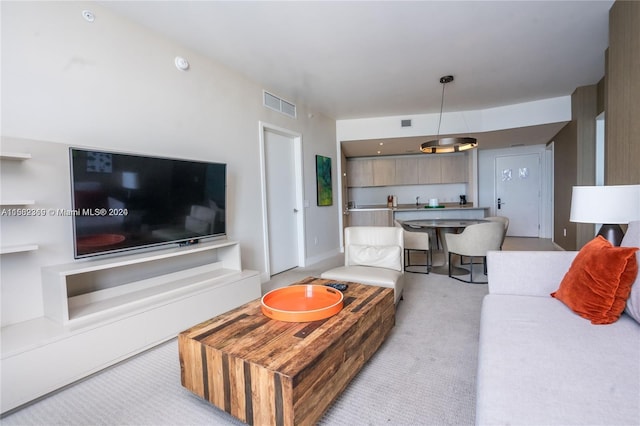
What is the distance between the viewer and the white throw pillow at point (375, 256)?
3014 millimetres

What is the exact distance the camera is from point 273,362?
4.11 feet

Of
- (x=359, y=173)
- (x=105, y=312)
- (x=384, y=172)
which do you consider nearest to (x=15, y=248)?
(x=105, y=312)

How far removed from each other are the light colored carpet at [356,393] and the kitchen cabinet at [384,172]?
5159mm

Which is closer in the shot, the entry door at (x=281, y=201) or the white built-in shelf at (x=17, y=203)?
the white built-in shelf at (x=17, y=203)

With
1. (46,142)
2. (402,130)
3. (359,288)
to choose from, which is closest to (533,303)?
(359,288)

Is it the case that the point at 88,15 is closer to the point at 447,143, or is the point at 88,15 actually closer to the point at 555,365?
→ the point at 555,365

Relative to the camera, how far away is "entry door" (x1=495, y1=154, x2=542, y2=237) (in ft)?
22.5

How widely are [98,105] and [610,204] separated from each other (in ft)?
12.0

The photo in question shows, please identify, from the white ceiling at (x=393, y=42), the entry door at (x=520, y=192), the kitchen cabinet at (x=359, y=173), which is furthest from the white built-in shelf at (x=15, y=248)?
the entry door at (x=520, y=192)

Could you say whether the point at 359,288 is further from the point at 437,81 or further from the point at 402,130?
the point at 402,130

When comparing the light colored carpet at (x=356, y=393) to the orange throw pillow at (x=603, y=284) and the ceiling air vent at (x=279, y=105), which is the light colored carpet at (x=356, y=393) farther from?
the ceiling air vent at (x=279, y=105)

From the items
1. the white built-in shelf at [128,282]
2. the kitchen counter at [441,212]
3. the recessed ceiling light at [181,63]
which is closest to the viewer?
the white built-in shelf at [128,282]

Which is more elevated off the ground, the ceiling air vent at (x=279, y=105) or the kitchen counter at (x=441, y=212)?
the ceiling air vent at (x=279, y=105)

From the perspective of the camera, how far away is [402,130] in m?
5.63
